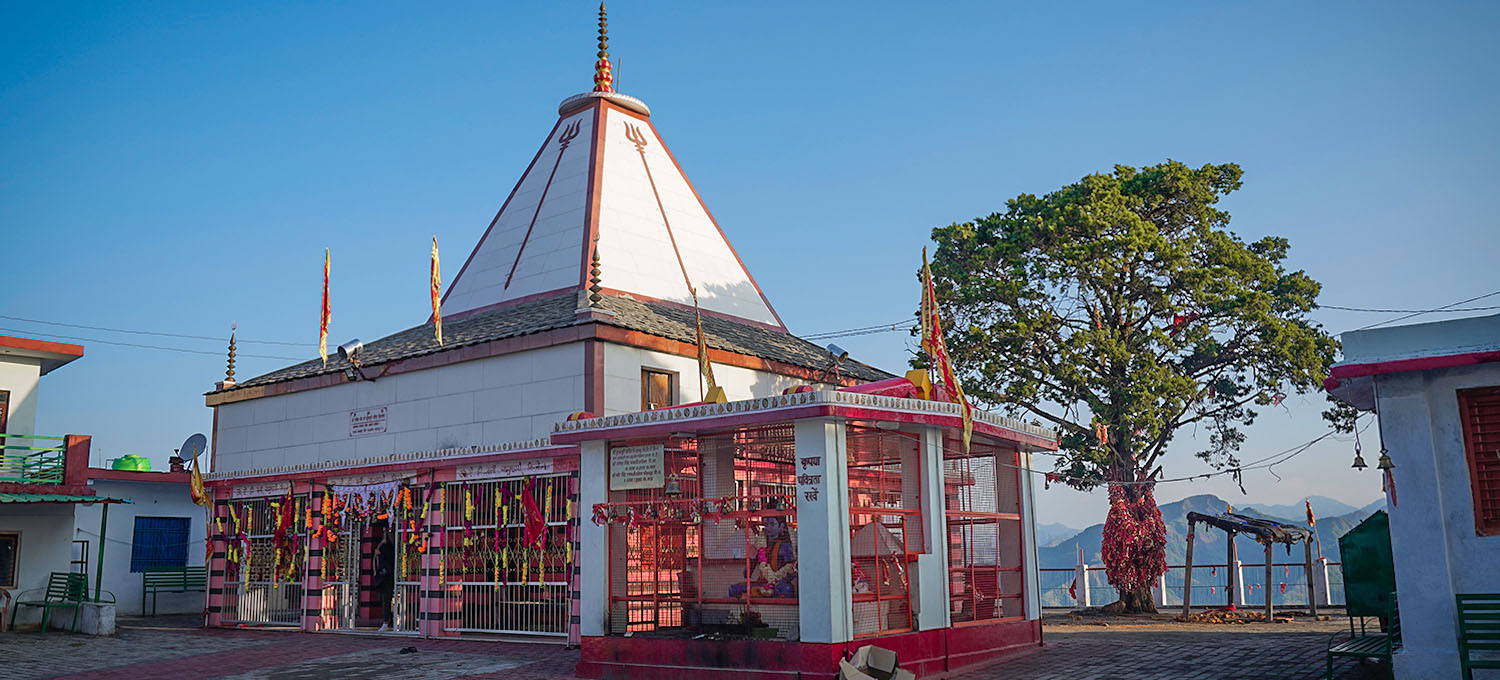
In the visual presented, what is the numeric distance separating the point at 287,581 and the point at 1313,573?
22385 millimetres

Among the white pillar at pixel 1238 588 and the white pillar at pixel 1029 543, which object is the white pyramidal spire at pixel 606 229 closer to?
the white pillar at pixel 1029 543

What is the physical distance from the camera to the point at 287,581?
72.3 ft

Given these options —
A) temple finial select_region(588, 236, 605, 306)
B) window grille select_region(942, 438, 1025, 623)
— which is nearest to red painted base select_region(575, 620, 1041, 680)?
window grille select_region(942, 438, 1025, 623)

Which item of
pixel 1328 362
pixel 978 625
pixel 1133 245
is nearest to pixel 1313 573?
pixel 1328 362

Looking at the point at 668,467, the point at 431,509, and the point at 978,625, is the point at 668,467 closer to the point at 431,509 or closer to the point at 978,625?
the point at 978,625

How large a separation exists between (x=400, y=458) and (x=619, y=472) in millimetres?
6730

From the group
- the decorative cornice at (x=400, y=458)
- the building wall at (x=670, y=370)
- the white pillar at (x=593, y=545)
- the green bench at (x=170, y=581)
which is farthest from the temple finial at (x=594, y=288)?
the green bench at (x=170, y=581)

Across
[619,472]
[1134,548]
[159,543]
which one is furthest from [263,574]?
[1134,548]

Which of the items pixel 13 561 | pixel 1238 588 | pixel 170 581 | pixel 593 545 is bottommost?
pixel 1238 588

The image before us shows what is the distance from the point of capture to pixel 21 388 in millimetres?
25172

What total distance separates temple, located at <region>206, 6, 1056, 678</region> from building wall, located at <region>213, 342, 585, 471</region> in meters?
0.06

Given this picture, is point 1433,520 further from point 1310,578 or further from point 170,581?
point 170,581

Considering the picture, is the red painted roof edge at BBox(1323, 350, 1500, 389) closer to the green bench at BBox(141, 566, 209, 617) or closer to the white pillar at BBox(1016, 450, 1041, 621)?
the white pillar at BBox(1016, 450, 1041, 621)

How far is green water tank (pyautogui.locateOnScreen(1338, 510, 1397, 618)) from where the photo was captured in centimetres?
1614
